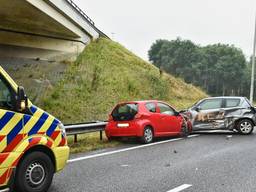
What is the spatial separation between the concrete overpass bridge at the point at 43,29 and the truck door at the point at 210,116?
26.3 feet

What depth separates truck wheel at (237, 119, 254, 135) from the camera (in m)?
14.9

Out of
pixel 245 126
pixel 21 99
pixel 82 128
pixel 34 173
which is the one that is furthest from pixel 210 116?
pixel 21 99

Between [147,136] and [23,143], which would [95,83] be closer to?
[147,136]

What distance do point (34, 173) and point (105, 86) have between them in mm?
19736

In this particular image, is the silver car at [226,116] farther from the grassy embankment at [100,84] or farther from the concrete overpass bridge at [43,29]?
the concrete overpass bridge at [43,29]

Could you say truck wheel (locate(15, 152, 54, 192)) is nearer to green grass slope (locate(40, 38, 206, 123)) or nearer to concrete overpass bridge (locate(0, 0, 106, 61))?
concrete overpass bridge (locate(0, 0, 106, 61))

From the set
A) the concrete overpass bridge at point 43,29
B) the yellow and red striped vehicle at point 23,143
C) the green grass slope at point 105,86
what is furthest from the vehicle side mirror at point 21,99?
the green grass slope at point 105,86

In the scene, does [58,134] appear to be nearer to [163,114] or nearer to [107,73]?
[163,114]

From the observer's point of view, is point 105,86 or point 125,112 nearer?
point 125,112

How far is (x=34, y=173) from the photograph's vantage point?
5906 millimetres

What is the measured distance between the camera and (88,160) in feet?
30.1

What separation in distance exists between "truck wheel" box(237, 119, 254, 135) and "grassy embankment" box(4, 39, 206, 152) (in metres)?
8.61

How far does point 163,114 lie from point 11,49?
14161 millimetres

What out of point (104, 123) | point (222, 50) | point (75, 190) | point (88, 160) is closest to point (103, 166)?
point (88, 160)
